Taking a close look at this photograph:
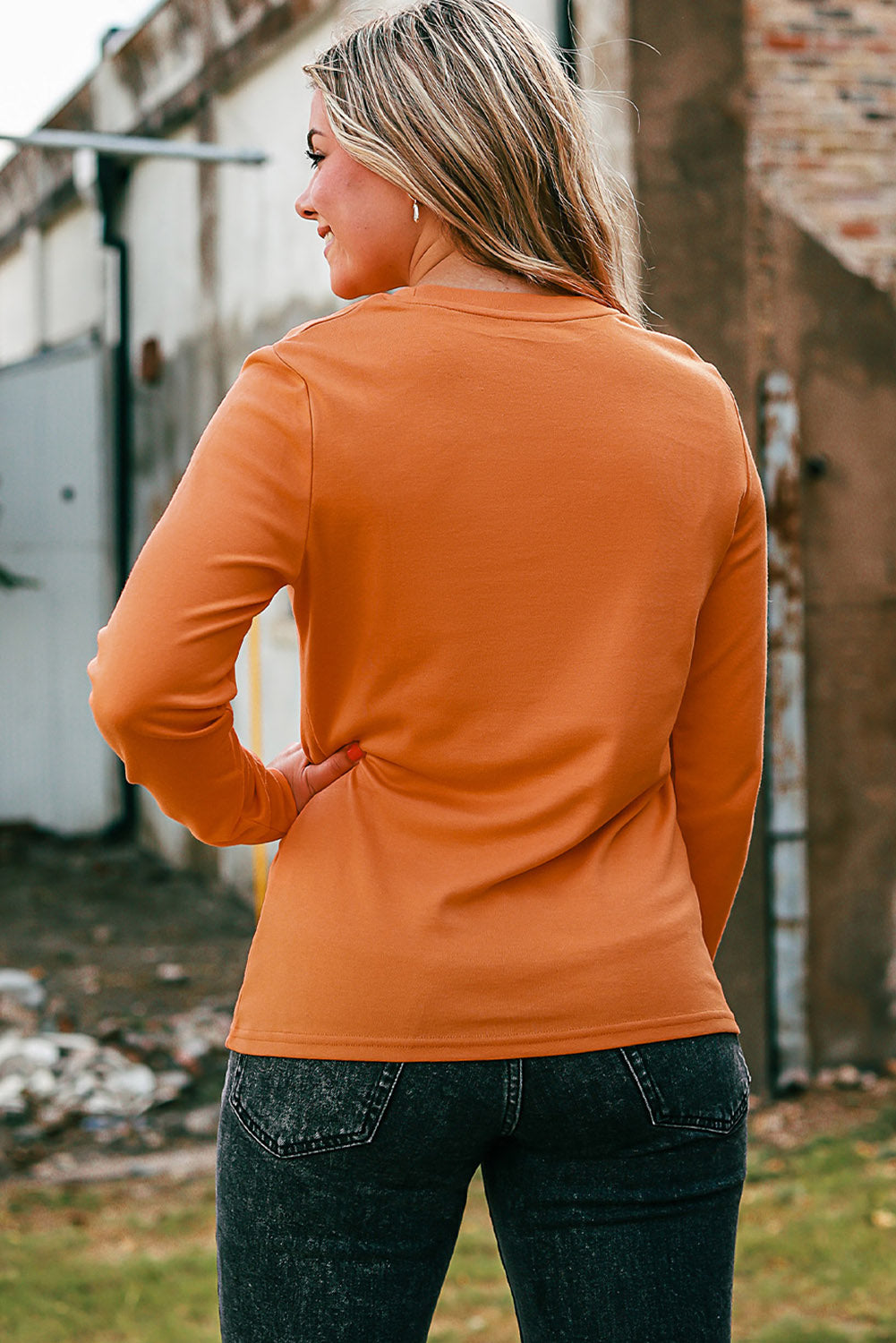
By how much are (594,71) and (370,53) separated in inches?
158

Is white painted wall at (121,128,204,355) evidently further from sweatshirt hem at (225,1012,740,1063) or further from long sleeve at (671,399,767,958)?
sweatshirt hem at (225,1012,740,1063)

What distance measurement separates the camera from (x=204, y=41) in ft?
28.3

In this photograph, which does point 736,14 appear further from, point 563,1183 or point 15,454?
point 15,454

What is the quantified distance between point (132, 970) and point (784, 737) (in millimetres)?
→ 3605

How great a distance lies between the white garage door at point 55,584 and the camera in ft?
34.3

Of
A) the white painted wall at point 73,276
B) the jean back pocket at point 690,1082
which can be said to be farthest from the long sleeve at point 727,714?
the white painted wall at point 73,276

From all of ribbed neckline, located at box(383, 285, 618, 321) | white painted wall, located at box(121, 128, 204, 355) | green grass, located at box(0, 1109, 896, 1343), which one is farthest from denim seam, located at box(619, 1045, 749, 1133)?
white painted wall, located at box(121, 128, 204, 355)

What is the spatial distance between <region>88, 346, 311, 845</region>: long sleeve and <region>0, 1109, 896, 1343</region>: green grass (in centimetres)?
272

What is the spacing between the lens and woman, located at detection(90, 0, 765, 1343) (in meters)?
1.26

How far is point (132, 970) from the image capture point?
7.19 metres

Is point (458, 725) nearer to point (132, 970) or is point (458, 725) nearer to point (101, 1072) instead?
point (101, 1072)

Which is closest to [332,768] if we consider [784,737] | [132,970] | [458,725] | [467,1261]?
[458,725]

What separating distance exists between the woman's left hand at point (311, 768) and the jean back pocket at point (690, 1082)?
1.20 ft

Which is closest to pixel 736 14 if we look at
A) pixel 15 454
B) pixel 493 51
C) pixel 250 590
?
pixel 493 51
